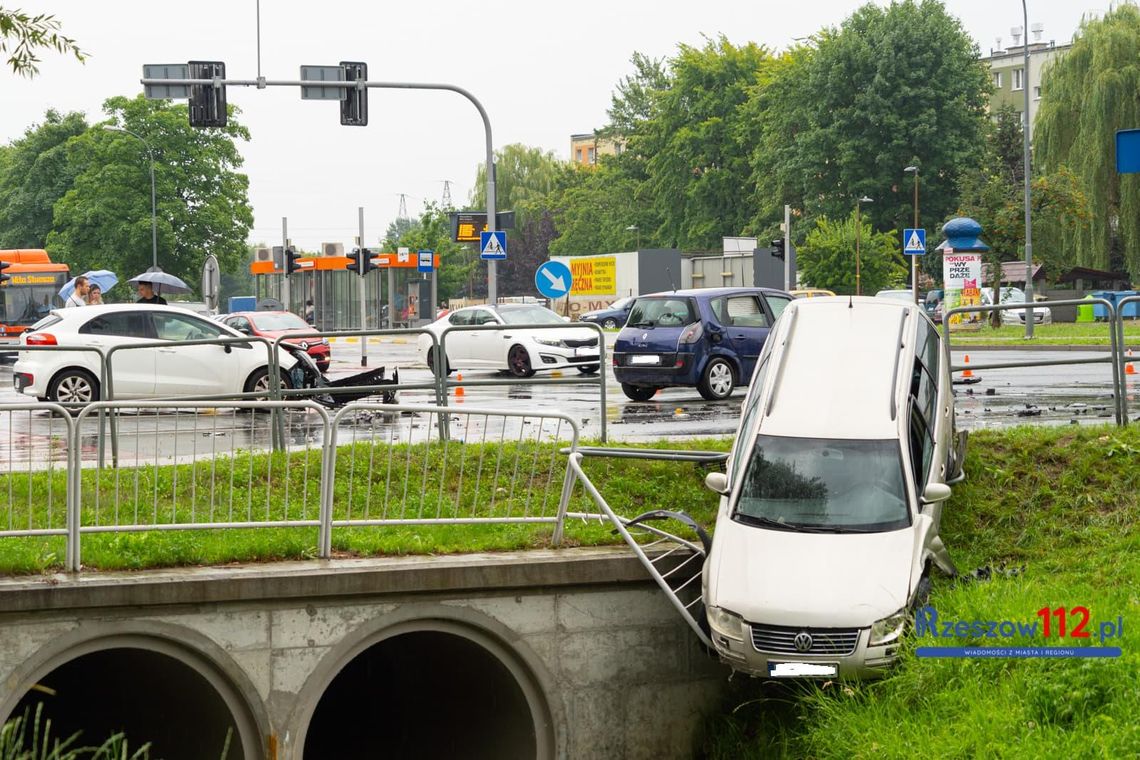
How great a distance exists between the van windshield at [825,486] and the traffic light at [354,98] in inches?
686

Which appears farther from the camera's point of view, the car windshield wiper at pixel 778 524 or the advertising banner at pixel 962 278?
the advertising banner at pixel 962 278

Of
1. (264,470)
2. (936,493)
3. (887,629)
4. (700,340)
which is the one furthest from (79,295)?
(887,629)

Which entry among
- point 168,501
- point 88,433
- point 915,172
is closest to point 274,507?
point 168,501

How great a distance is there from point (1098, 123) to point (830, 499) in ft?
147

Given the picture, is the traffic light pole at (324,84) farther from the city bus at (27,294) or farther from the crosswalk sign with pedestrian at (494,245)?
the city bus at (27,294)

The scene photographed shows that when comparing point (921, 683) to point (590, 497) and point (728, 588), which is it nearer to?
point (728, 588)

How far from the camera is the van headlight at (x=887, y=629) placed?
8.90 m

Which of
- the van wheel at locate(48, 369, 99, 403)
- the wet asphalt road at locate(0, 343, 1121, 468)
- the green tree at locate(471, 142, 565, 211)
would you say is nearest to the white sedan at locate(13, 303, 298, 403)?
the van wheel at locate(48, 369, 99, 403)

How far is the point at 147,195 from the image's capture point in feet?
234

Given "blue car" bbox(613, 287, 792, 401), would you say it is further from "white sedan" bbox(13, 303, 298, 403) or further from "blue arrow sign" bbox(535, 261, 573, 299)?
"white sedan" bbox(13, 303, 298, 403)

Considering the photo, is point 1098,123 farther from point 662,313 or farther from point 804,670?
point 804,670

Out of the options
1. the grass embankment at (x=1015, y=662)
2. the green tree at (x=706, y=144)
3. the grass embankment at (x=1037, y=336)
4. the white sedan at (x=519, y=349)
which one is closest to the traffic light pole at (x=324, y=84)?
the grass embankment at (x=1037, y=336)

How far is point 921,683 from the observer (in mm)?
8758

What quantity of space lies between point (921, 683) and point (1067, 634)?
0.87 m
